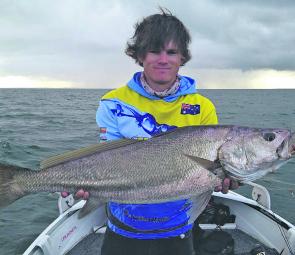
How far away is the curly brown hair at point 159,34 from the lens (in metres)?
4.39

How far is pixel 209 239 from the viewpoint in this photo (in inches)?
298

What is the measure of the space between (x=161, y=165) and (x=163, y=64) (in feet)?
3.49

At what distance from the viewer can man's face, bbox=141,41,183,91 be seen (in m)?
4.34

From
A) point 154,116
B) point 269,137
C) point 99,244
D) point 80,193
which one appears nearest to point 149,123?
point 154,116

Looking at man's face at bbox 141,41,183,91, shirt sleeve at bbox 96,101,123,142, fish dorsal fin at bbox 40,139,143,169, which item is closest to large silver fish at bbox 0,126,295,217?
fish dorsal fin at bbox 40,139,143,169

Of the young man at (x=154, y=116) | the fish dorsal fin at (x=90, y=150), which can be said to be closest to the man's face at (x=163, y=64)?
the young man at (x=154, y=116)

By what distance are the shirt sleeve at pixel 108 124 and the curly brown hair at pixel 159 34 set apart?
716 millimetres

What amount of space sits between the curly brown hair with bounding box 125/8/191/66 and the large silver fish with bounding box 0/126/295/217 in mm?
954

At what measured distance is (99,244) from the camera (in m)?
8.05

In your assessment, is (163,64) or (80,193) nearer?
(80,193)

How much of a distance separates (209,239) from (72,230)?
2606 mm

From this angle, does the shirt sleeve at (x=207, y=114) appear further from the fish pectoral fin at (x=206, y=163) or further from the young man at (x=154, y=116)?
the fish pectoral fin at (x=206, y=163)

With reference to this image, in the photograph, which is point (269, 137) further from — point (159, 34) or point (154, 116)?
point (159, 34)

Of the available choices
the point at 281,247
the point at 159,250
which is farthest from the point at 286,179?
the point at 159,250
